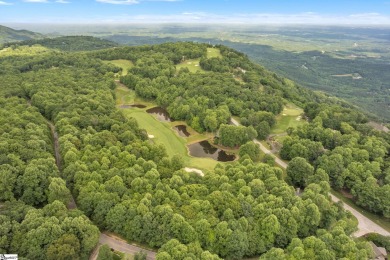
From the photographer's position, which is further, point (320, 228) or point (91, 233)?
point (320, 228)

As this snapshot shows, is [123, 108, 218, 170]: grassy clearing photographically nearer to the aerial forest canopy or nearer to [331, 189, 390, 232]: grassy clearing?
the aerial forest canopy

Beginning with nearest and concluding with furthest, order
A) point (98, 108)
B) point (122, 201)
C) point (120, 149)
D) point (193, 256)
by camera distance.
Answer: point (193, 256)
point (122, 201)
point (120, 149)
point (98, 108)

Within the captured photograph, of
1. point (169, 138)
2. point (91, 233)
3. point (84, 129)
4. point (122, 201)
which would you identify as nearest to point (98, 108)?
point (84, 129)

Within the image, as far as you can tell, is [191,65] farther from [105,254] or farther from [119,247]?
[105,254]

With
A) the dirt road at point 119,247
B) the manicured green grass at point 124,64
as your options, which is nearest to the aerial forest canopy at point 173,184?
the dirt road at point 119,247

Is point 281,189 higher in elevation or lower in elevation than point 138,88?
lower

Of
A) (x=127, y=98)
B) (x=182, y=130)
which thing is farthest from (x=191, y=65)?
(x=182, y=130)

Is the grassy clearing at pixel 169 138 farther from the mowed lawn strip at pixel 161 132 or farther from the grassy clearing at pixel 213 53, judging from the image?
the grassy clearing at pixel 213 53

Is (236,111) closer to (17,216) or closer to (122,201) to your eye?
(122,201)
